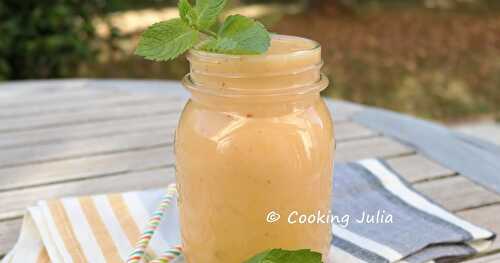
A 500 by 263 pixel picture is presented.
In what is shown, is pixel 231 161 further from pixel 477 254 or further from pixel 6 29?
pixel 6 29

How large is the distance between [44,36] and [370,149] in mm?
2265

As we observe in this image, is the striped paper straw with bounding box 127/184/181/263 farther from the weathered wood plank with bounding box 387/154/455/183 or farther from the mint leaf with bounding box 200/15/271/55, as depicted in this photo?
the weathered wood plank with bounding box 387/154/455/183

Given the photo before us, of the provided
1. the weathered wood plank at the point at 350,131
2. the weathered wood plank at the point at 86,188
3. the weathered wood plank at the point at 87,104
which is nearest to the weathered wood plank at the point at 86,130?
the weathered wood plank at the point at 87,104

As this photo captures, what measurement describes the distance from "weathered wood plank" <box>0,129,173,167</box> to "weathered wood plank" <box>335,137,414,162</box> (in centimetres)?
33

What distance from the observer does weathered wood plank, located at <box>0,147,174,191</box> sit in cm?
109

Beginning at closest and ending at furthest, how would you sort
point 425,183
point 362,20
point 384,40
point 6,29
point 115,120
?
point 425,183 < point 115,120 < point 6,29 < point 384,40 < point 362,20

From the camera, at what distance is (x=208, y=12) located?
2.28ft

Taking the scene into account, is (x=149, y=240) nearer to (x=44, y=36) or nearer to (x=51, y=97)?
(x=51, y=97)

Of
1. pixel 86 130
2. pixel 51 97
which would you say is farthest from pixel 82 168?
pixel 51 97

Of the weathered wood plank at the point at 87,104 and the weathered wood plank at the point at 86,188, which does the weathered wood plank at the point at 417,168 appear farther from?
the weathered wood plank at the point at 87,104

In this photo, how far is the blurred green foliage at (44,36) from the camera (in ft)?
9.89

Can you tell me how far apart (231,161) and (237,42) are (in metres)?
0.12

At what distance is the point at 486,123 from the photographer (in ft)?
12.0

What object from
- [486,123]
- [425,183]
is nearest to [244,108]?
[425,183]
